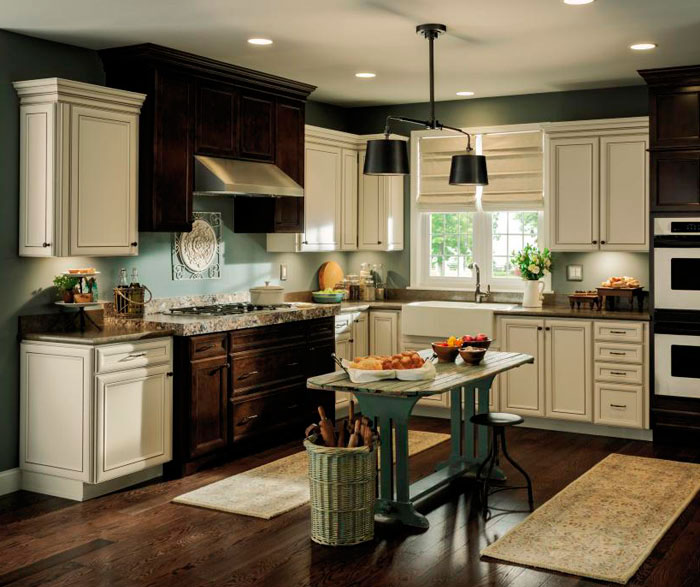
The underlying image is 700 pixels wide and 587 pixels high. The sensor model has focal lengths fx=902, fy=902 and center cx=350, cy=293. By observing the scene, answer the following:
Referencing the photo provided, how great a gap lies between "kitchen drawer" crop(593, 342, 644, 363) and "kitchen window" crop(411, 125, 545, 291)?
112cm

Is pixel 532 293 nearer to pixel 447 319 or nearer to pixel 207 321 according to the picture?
pixel 447 319

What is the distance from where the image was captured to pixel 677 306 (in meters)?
6.08

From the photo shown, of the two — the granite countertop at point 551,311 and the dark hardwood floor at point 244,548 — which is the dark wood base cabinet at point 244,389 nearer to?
the dark hardwood floor at point 244,548

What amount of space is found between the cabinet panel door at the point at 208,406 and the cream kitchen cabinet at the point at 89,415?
0.20m

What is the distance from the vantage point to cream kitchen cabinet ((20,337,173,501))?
15.7 feet

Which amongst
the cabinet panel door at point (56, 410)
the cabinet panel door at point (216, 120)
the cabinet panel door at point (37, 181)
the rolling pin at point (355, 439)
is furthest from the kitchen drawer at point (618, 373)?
the cabinet panel door at point (37, 181)

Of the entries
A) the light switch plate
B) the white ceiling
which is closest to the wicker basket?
the white ceiling

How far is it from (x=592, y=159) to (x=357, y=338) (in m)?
2.27

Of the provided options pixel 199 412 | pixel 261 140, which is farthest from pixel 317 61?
pixel 199 412

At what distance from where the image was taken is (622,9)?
15.1 ft

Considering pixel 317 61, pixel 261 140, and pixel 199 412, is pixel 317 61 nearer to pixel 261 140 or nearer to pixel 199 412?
pixel 261 140

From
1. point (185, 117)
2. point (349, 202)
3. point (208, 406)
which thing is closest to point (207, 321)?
point (208, 406)

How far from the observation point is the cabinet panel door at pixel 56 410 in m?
4.78

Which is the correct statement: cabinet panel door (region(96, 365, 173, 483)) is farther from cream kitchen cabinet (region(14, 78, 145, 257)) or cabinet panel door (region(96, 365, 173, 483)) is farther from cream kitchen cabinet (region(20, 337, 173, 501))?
cream kitchen cabinet (region(14, 78, 145, 257))
